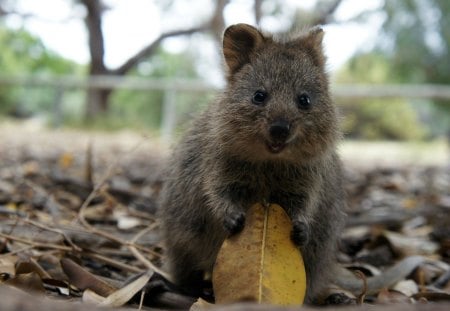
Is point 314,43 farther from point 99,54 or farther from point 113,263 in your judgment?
point 99,54

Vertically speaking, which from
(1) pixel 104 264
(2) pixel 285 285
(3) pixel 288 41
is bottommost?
(1) pixel 104 264

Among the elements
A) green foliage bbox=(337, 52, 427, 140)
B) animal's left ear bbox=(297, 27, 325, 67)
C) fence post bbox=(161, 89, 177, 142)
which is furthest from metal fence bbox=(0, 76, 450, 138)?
animal's left ear bbox=(297, 27, 325, 67)

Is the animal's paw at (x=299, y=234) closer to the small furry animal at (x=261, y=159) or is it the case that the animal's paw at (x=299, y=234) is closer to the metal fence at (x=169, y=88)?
the small furry animal at (x=261, y=159)

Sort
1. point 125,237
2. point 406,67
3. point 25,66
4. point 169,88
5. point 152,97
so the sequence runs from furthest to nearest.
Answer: point 25,66 < point 152,97 < point 406,67 < point 169,88 < point 125,237

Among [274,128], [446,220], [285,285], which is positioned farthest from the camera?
[446,220]

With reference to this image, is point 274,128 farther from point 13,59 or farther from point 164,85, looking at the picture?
point 13,59

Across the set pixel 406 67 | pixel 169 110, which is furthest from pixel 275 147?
pixel 406 67

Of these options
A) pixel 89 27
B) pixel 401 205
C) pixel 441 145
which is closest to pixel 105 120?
pixel 89 27
